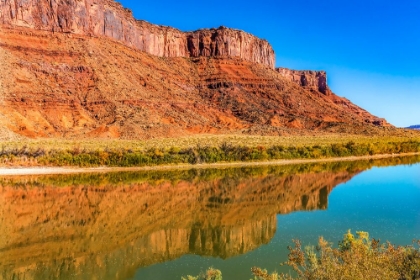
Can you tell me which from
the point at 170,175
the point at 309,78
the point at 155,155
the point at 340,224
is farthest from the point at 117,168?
the point at 309,78

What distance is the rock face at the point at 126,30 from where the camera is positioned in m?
72.4

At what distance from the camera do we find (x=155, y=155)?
3566 cm

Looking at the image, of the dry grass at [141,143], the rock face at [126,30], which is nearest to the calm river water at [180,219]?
the dry grass at [141,143]

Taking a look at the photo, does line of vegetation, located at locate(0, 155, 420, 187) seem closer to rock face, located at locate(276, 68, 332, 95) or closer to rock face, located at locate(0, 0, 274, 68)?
rock face, located at locate(0, 0, 274, 68)

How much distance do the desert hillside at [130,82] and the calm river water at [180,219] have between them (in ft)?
94.6

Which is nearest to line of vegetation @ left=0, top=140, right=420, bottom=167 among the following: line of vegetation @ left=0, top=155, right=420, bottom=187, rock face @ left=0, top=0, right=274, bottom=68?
line of vegetation @ left=0, top=155, right=420, bottom=187

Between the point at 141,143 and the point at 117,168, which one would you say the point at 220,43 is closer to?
the point at 141,143

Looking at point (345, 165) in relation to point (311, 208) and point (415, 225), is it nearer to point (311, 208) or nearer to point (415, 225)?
point (311, 208)

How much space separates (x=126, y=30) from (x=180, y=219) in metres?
76.2

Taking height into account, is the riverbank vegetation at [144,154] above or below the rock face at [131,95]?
below

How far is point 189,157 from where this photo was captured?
121 ft

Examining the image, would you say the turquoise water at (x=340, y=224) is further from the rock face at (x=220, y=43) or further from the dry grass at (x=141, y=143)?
the rock face at (x=220, y=43)

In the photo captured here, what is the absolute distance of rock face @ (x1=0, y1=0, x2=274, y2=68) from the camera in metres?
72.4

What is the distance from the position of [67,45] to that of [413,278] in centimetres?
7294
